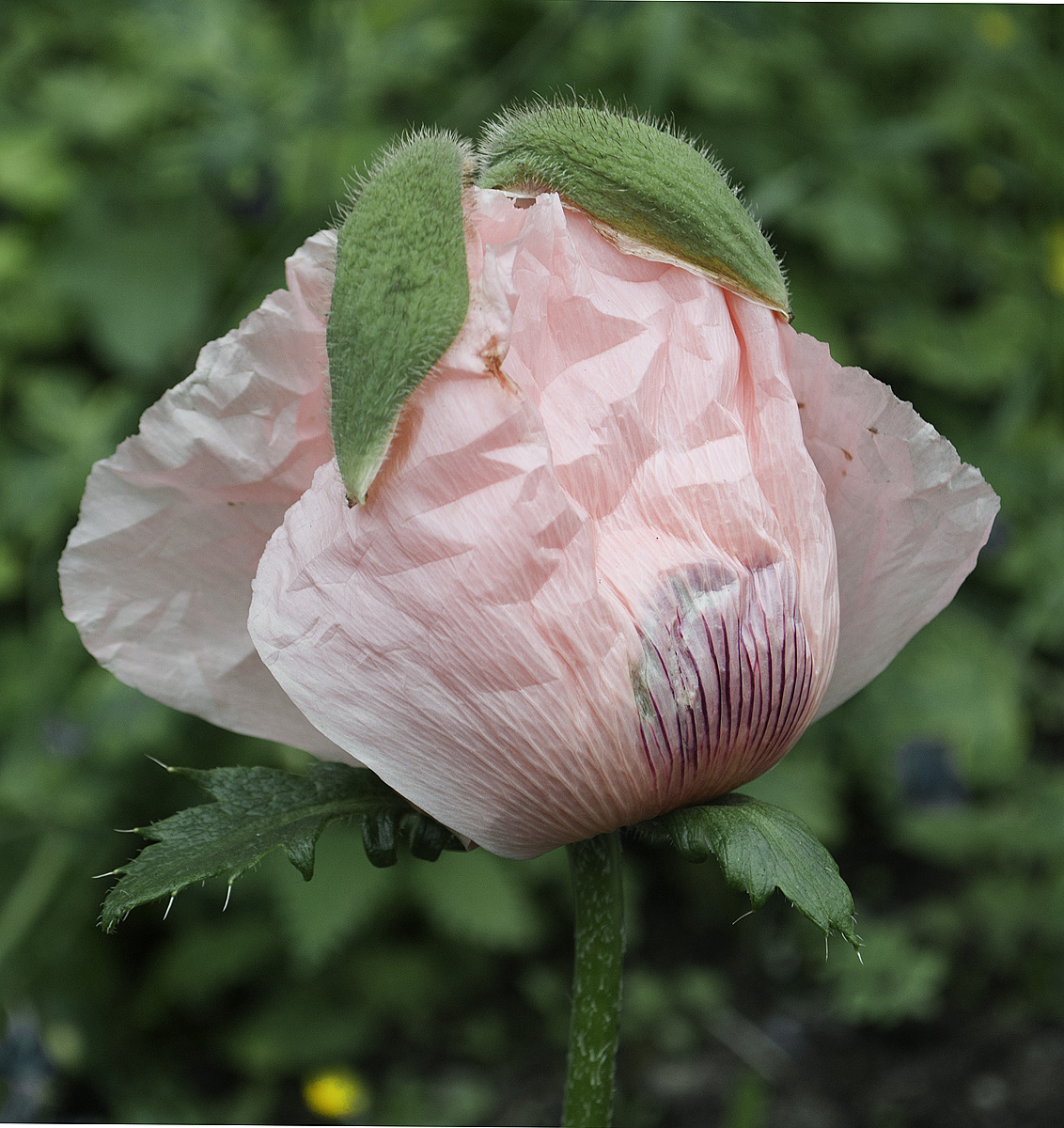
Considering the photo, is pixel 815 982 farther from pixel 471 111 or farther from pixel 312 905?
pixel 471 111

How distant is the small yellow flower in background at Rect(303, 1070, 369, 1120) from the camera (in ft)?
5.58

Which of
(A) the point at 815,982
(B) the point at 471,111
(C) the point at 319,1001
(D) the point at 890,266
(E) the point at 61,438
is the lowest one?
(A) the point at 815,982

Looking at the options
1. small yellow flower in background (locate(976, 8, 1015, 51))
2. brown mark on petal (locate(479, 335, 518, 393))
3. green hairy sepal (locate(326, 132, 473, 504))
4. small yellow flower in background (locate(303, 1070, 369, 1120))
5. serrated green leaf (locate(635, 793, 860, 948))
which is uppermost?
green hairy sepal (locate(326, 132, 473, 504))

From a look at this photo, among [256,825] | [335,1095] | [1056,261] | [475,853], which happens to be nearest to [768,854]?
[256,825]

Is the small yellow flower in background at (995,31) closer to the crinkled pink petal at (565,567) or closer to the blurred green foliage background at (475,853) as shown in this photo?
the blurred green foliage background at (475,853)

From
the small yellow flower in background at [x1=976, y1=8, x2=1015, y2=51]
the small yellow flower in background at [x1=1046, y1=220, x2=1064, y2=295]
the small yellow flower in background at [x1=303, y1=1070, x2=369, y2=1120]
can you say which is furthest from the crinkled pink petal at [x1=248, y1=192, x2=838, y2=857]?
the small yellow flower in background at [x1=976, y1=8, x2=1015, y2=51]

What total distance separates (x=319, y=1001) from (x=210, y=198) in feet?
4.14

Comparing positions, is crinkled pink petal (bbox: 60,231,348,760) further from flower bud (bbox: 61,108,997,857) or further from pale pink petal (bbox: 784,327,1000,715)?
pale pink petal (bbox: 784,327,1000,715)

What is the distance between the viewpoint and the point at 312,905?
1599 millimetres

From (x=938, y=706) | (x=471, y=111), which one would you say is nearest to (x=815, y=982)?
(x=938, y=706)

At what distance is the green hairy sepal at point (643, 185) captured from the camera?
1.39 ft

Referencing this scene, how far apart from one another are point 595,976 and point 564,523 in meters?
0.18

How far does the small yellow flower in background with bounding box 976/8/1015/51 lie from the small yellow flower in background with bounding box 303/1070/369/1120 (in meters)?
2.16

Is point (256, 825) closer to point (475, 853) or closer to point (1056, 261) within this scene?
point (475, 853)
